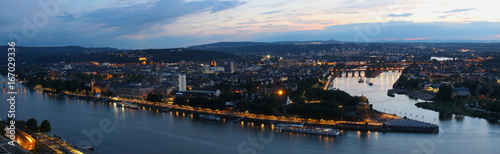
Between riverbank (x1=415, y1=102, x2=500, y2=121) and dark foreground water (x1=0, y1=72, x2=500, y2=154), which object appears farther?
riverbank (x1=415, y1=102, x2=500, y2=121)

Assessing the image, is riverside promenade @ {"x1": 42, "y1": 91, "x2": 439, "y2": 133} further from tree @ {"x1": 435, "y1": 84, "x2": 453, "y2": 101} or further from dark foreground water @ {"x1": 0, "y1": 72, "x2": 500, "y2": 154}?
tree @ {"x1": 435, "y1": 84, "x2": 453, "y2": 101}

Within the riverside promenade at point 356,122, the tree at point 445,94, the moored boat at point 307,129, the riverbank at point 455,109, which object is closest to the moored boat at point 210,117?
the riverside promenade at point 356,122

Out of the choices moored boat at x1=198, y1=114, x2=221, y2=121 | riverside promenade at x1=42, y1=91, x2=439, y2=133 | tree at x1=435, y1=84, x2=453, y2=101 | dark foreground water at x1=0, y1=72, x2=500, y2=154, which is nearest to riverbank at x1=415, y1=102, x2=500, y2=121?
dark foreground water at x1=0, y1=72, x2=500, y2=154

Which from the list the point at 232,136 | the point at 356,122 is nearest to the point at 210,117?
the point at 232,136

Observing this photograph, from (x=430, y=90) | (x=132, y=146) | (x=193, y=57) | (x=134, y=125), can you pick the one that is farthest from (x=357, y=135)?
(x=193, y=57)

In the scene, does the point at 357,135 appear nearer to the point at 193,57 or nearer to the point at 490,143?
the point at 490,143

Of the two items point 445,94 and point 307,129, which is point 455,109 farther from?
point 307,129

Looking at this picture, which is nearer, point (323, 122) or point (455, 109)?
point (323, 122)
